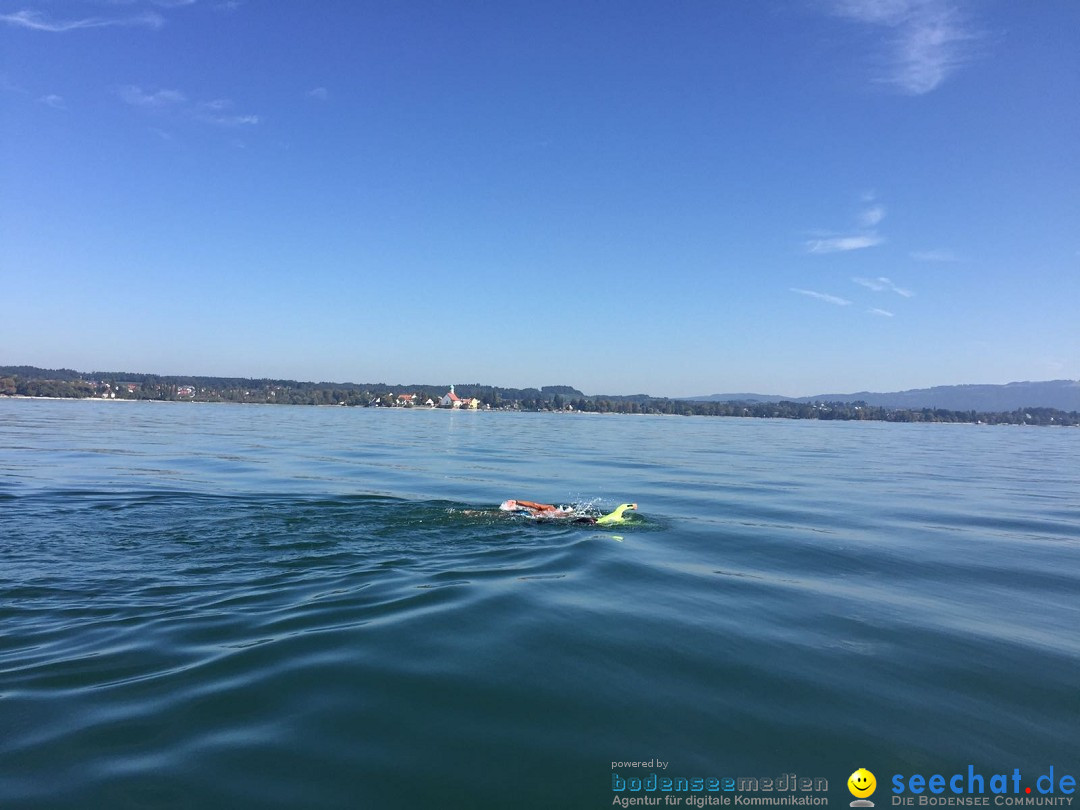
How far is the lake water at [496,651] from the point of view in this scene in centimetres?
526

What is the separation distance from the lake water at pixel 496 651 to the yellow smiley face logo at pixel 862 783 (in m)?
0.07

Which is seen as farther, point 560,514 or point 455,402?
point 455,402

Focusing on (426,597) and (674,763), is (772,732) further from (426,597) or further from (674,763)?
(426,597)

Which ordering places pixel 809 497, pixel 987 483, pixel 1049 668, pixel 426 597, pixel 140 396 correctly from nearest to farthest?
pixel 1049 668, pixel 426 597, pixel 809 497, pixel 987 483, pixel 140 396

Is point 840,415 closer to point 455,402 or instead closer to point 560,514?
point 455,402

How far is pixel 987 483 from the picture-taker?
29.4 metres

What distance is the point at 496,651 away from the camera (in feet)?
25.3

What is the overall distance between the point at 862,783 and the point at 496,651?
395cm

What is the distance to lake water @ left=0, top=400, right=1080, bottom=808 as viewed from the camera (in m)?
5.26

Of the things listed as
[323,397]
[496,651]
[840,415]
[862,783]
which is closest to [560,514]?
[496,651]

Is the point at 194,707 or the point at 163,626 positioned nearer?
the point at 194,707

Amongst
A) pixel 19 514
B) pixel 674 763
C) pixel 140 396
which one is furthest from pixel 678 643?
pixel 140 396

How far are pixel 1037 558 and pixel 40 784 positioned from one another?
1720 cm

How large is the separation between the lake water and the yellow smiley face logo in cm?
7
